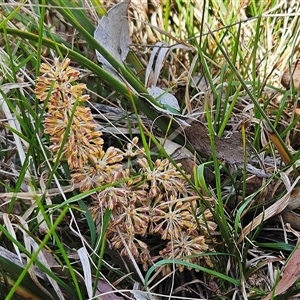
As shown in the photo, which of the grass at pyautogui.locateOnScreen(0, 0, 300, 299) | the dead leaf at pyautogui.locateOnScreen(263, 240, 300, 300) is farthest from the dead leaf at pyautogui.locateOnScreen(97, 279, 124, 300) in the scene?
the dead leaf at pyautogui.locateOnScreen(263, 240, 300, 300)

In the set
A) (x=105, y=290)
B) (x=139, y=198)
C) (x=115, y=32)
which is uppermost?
(x=115, y=32)

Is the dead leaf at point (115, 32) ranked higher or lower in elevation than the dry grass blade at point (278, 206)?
higher

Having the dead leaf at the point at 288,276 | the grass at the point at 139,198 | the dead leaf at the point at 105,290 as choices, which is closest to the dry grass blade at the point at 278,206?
the grass at the point at 139,198

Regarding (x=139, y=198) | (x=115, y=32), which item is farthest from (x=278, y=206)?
(x=115, y=32)

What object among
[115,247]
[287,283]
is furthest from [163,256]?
[287,283]

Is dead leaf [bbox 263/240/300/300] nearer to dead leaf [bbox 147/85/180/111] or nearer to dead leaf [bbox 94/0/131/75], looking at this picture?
dead leaf [bbox 147/85/180/111]

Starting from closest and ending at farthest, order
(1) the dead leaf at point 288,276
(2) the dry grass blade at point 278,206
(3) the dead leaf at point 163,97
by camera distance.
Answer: (1) the dead leaf at point 288,276, (2) the dry grass blade at point 278,206, (3) the dead leaf at point 163,97

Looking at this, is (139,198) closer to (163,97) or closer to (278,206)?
(278,206)

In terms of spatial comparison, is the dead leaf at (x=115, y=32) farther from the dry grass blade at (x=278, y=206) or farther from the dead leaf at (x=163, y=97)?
the dry grass blade at (x=278, y=206)
